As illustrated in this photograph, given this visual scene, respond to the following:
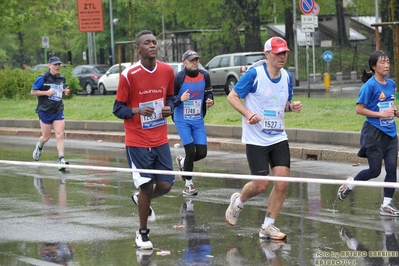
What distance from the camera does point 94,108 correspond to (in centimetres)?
2483

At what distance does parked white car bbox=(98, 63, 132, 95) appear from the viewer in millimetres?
40175

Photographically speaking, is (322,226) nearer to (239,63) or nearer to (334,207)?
(334,207)

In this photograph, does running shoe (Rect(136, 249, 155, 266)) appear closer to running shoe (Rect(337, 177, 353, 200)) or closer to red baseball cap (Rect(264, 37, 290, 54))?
red baseball cap (Rect(264, 37, 290, 54))

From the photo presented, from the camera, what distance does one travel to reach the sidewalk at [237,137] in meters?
14.3

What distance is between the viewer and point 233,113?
65.5 ft

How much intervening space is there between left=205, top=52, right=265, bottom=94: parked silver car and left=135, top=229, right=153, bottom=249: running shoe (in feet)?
86.3

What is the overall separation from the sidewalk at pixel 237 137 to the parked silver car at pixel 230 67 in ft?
42.2

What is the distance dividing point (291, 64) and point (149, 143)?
39475 mm

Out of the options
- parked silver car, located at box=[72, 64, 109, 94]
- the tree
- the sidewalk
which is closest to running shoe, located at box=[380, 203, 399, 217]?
the sidewalk

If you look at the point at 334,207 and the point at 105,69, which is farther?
the point at 105,69

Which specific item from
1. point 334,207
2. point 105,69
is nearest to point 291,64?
point 105,69

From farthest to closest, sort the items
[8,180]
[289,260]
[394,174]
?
[8,180], [394,174], [289,260]

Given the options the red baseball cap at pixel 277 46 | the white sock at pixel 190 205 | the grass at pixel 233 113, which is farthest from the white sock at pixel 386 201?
the grass at pixel 233 113

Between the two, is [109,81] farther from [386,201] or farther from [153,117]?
[153,117]
